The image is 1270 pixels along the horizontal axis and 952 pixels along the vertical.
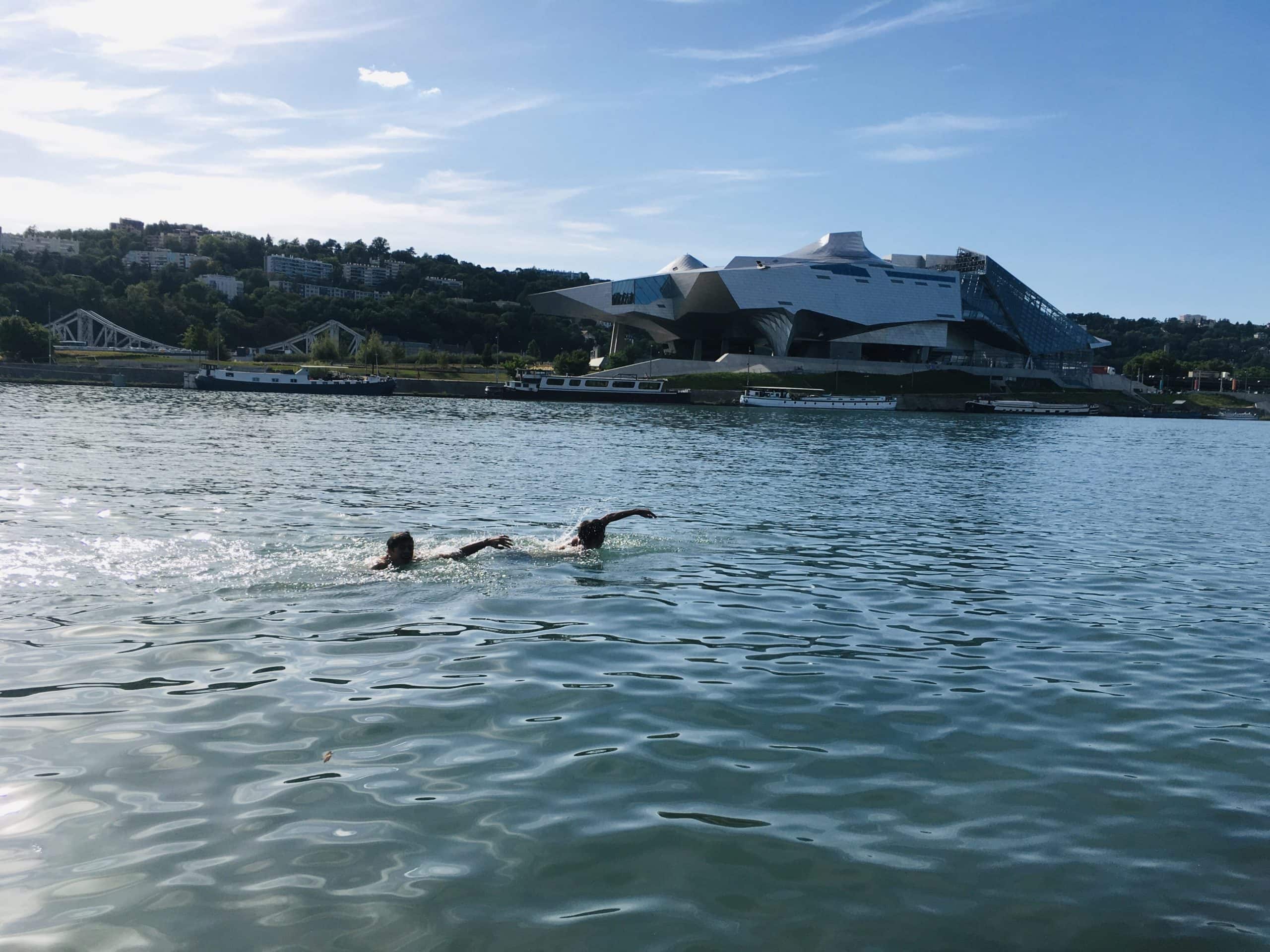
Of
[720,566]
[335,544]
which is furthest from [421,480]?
[720,566]

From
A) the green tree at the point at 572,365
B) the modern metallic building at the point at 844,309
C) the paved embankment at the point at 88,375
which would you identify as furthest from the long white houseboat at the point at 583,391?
the paved embankment at the point at 88,375

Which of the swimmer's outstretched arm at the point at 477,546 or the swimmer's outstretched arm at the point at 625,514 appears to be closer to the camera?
the swimmer's outstretched arm at the point at 477,546

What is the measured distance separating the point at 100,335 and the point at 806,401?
96.5 metres

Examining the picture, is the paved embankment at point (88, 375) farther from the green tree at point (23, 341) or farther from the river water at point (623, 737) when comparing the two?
the river water at point (623, 737)

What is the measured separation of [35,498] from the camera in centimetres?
1550

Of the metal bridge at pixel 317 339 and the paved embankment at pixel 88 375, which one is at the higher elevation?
the metal bridge at pixel 317 339

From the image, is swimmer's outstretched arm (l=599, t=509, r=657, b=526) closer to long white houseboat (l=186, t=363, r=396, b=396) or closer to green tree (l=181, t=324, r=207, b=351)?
long white houseboat (l=186, t=363, r=396, b=396)

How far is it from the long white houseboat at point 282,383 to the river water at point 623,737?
2485 inches

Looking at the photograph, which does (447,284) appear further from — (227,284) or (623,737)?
(623,737)

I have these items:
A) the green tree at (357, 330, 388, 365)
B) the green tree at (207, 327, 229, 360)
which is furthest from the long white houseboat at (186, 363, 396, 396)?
the green tree at (207, 327, 229, 360)

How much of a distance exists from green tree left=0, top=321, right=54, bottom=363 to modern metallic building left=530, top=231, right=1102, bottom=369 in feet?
149

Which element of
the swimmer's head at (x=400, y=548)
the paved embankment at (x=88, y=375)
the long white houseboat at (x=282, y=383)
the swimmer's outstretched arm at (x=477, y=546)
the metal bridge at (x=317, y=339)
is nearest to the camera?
the swimmer's head at (x=400, y=548)

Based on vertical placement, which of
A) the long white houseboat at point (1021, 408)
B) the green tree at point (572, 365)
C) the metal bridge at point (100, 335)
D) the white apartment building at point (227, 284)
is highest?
the white apartment building at point (227, 284)

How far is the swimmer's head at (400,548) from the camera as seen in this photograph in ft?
33.5
